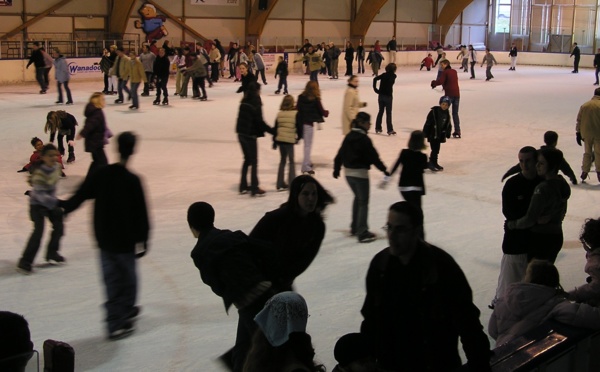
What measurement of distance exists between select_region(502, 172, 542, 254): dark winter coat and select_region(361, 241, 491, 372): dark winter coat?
2.57 m

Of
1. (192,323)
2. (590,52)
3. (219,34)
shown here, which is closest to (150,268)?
(192,323)

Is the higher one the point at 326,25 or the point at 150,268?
the point at 326,25

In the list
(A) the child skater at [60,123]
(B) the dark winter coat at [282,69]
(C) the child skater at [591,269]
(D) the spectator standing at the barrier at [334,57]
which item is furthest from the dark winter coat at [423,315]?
(D) the spectator standing at the barrier at [334,57]

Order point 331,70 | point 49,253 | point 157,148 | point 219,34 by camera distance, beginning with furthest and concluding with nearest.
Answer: point 219,34, point 331,70, point 157,148, point 49,253

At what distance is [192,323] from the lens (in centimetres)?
545

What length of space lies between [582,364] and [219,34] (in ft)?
104

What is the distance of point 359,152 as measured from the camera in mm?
7500

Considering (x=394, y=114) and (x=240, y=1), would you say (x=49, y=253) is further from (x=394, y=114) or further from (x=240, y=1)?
(x=240, y=1)

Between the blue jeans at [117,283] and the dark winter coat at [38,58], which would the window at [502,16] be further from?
the blue jeans at [117,283]

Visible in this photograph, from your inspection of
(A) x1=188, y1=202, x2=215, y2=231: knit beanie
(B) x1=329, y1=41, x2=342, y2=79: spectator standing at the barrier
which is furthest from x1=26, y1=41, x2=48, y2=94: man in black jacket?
(A) x1=188, y1=202, x2=215, y2=231: knit beanie

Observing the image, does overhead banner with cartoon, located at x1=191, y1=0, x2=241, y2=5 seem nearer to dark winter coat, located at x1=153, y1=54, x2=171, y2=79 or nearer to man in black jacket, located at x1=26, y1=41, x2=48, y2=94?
man in black jacket, located at x1=26, y1=41, x2=48, y2=94

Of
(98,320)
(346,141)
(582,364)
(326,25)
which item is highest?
(326,25)

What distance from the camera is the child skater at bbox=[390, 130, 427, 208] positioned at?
706cm

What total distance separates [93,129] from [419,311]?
7.99 metres
